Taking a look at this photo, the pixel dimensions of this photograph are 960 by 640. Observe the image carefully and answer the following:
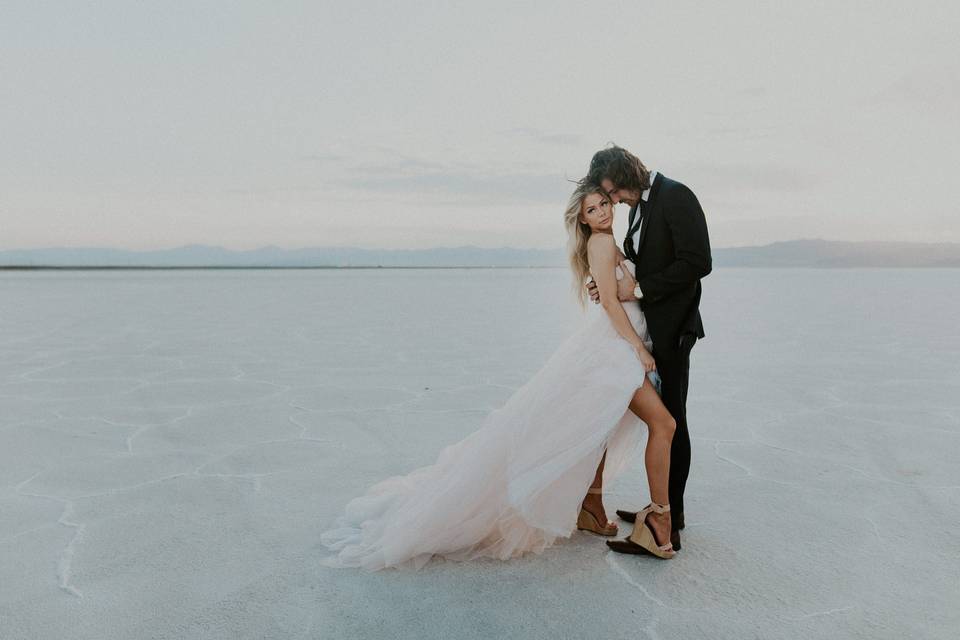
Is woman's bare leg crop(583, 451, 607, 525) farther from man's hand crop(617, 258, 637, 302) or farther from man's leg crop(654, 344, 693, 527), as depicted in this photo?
man's hand crop(617, 258, 637, 302)

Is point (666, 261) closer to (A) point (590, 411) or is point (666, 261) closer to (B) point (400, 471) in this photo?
(A) point (590, 411)

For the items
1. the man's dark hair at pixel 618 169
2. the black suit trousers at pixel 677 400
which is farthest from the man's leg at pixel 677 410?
the man's dark hair at pixel 618 169

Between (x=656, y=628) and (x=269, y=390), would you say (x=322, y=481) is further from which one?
(x=269, y=390)

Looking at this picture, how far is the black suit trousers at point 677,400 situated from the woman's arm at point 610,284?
0.08m

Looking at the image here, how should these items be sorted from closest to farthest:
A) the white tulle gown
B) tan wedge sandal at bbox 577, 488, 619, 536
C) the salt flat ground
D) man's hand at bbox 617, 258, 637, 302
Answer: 1. the salt flat ground
2. the white tulle gown
3. man's hand at bbox 617, 258, 637, 302
4. tan wedge sandal at bbox 577, 488, 619, 536

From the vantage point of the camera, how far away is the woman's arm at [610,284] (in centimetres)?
211

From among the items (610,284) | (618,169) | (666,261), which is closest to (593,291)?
(610,284)

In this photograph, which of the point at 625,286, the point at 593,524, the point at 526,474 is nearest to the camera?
the point at 526,474

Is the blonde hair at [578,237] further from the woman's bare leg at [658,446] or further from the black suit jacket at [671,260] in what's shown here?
the woman's bare leg at [658,446]

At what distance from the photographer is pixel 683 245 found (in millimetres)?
2098

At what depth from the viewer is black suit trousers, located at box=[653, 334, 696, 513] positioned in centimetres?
217

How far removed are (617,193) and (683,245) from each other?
0.24 meters

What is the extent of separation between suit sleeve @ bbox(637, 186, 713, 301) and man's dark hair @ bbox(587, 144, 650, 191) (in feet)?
0.35

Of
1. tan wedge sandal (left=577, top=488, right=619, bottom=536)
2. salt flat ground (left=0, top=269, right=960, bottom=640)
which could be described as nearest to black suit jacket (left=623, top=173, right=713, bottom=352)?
tan wedge sandal (left=577, top=488, right=619, bottom=536)
